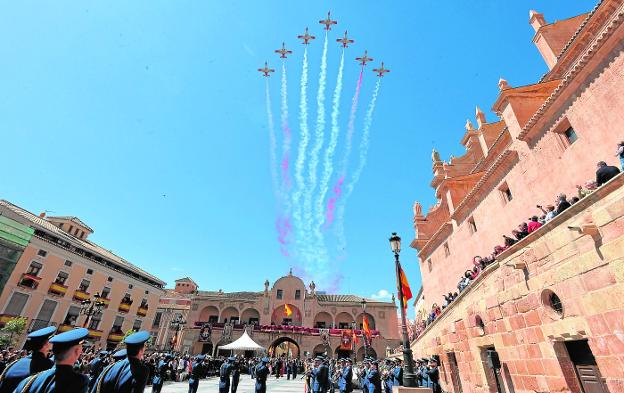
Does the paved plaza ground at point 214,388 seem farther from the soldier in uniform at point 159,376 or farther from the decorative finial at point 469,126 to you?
the decorative finial at point 469,126

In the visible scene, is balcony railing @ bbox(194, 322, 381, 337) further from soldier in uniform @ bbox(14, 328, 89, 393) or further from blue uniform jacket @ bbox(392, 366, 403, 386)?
soldier in uniform @ bbox(14, 328, 89, 393)

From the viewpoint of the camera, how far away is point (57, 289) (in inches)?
Answer: 1241

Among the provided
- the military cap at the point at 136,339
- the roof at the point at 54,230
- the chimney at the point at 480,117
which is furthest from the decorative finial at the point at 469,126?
the roof at the point at 54,230

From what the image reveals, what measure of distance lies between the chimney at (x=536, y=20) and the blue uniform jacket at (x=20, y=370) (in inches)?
828

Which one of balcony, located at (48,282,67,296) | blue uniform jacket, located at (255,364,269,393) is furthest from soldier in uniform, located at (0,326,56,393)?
balcony, located at (48,282,67,296)

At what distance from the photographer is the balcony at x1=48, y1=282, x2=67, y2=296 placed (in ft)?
102

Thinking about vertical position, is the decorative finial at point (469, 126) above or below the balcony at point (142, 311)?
above

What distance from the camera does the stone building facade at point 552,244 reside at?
600cm

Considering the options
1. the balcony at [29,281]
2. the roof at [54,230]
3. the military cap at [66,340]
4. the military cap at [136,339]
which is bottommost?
the military cap at [66,340]

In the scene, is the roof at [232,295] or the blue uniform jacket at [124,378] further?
the roof at [232,295]

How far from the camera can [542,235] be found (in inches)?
294

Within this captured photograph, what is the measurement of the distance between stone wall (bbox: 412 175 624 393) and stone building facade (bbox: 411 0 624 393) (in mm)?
24

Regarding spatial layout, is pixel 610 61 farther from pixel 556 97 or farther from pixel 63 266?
pixel 63 266

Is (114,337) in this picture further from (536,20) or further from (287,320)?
(536,20)
